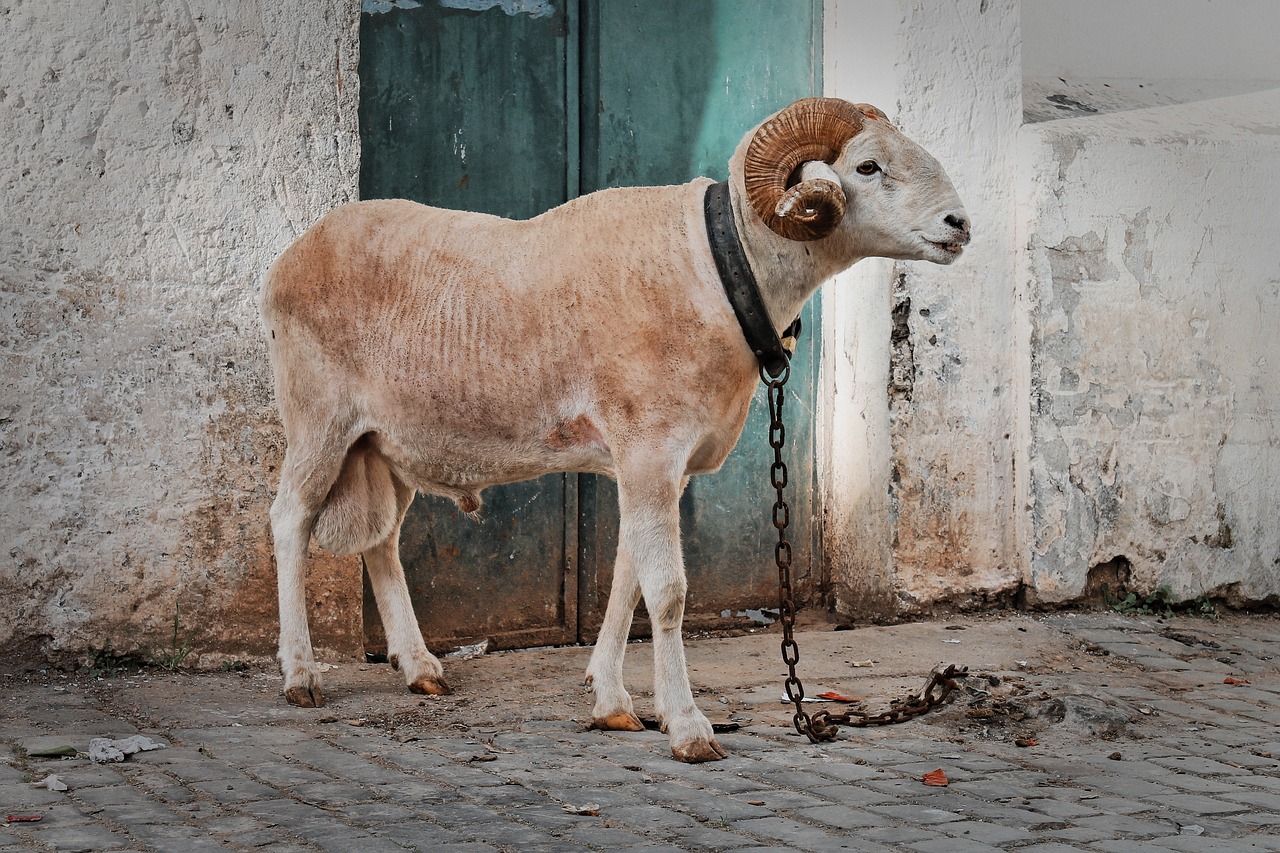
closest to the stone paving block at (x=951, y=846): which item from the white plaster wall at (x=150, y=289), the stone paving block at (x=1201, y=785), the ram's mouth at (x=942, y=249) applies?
the stone paving block at (x=1201, y=785)

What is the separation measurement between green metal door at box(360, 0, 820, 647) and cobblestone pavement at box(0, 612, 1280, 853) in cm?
53

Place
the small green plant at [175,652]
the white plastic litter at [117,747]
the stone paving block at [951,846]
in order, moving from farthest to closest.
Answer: the small green plant at [175,652], the white plastic litter at [117,747], the stone paving block at [951,846]

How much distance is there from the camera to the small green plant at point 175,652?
572 centimetres

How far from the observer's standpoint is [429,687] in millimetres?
5520

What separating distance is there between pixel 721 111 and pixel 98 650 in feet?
12.3

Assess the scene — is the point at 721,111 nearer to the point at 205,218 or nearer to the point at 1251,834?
the point at 205,218

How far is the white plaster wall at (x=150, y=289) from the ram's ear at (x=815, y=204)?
85.1 inches

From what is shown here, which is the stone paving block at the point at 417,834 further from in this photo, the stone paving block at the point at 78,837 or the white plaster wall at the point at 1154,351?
the white plaster wall at the point at 1154,351

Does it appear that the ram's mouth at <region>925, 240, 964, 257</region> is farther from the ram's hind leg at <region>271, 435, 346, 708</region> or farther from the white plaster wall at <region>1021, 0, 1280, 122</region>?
the white plaster wall at <region>1021, 0, 1280, 122</region>

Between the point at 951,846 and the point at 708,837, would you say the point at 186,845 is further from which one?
the point at 951,846

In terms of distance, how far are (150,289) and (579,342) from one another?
6.36ft

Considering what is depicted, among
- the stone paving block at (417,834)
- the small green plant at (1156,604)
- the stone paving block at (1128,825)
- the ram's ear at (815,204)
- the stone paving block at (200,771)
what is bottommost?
the stone paving block at (1128,825)

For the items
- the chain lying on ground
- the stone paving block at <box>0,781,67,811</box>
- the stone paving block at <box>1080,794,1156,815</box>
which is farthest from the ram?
the stone paving block at <box>0,781,67,811</box>

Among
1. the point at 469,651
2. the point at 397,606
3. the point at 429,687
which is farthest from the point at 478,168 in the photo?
the point at 429,687
